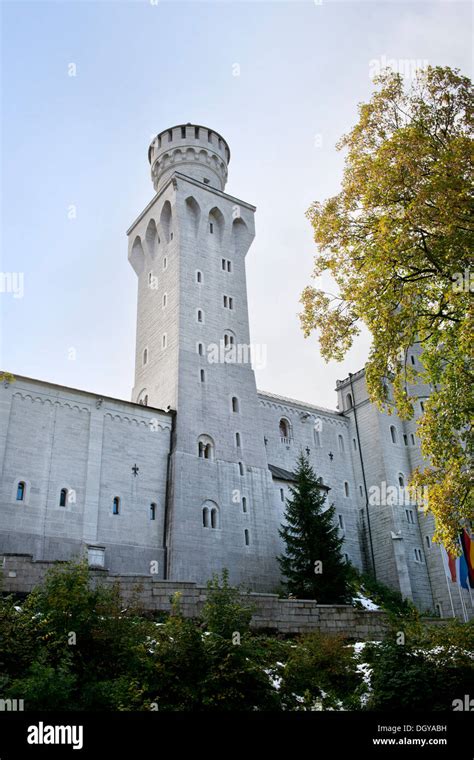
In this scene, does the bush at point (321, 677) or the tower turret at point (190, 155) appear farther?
the tower turret at point (190, 155)

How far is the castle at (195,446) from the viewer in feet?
98.8

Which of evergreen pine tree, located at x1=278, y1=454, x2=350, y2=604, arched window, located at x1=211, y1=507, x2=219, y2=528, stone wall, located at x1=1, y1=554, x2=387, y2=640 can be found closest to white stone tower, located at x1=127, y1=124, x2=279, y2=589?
arched window, located at x1=211, y1=507, x2=219, y2=528

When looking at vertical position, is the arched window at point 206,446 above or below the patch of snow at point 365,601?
above

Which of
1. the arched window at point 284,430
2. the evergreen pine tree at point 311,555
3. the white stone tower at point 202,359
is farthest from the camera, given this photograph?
the arched window at point 284,430

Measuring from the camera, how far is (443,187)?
599 inches

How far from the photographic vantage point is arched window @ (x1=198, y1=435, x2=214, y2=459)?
115ft

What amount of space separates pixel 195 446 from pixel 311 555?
27.9ft

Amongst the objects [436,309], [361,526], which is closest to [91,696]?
[436,309]

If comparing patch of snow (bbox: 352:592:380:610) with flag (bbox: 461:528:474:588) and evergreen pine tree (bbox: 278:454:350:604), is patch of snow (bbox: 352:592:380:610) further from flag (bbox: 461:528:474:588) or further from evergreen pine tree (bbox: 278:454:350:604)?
flag (bbox: 461:528:474:588)

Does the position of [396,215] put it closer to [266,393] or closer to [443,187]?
[443,187]

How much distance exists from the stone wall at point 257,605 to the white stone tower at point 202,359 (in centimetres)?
1129

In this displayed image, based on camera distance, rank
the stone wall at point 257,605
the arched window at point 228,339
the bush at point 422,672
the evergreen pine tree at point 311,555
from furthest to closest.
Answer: the arched window at point 228,339 < the evergreen pine tree at point 311,555 < the stone wall at point 257,605 < the bush at point 422,672

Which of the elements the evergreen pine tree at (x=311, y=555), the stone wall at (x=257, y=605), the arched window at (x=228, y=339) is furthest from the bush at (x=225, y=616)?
the arched window at (x=228, y=339)

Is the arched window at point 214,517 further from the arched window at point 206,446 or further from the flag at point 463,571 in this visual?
the flag at point 463,571
